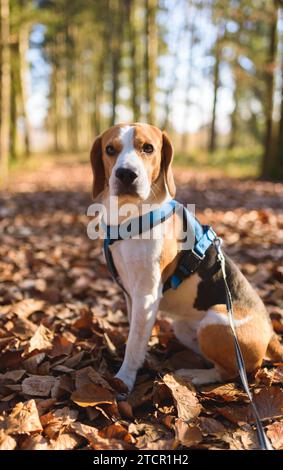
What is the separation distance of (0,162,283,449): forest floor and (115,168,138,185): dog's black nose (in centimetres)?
133

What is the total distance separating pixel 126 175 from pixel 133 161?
0.11 meters

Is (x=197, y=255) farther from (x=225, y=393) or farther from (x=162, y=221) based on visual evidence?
(x=225, y=393)

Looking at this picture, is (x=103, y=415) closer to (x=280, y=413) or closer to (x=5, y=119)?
(x=280, y=413)

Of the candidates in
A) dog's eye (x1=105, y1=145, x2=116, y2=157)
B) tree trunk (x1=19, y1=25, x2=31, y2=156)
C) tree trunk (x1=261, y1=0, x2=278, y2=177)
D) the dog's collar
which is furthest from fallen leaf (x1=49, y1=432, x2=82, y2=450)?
tree trunk (x1=19, y1=25, x2=31, y2=156)

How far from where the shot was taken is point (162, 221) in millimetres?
Answer: 3041

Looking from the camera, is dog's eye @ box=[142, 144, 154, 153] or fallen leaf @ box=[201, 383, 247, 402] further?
dog's eye @ box=[142, 144, 154, 153]

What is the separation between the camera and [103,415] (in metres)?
2.69

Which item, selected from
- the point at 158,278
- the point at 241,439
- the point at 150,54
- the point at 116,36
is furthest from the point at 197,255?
the point at 116,36

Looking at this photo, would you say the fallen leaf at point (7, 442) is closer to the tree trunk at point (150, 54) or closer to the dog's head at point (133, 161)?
the dog's head at point (133, 161)

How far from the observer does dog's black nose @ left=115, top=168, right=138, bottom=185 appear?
2793 mm

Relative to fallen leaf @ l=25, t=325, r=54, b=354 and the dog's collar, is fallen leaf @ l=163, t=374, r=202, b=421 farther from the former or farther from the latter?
fallen leaf @ l=25, t=325, r=54, b=354

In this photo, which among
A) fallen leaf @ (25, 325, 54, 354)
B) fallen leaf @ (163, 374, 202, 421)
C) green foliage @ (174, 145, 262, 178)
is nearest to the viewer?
fallen leaf @ (163, 374, 202, 421)

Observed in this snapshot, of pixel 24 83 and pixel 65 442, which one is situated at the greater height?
pixel 24 83
